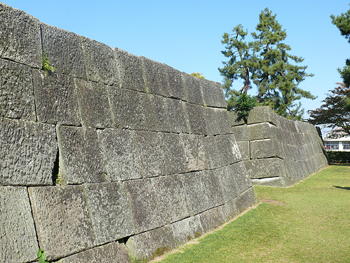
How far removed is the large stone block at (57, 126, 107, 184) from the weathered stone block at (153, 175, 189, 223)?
3.76 feet

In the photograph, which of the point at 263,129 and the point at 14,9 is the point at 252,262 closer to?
the point at 14,9

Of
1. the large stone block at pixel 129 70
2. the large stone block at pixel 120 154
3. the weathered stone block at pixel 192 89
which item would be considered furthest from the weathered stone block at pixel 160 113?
the weathered stone block at pixel 192 89

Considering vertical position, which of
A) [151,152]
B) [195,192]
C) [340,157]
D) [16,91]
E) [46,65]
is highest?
[46,65]

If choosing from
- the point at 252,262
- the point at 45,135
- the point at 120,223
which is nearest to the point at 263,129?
the point at 252,262

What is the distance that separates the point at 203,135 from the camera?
281 inches

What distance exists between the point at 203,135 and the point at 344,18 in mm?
15084

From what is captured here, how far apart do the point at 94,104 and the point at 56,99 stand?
0.60 metres

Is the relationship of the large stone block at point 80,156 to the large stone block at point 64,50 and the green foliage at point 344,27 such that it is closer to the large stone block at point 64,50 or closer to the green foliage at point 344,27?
the large stone block at point 64,50

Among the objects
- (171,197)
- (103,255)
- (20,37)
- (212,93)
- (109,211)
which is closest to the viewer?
(20,37)

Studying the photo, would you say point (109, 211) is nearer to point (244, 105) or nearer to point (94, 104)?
point (94, 104)

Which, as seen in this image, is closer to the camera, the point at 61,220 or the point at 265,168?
the point at 61,220

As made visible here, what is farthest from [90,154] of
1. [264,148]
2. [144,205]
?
[264,148]

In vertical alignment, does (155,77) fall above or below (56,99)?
above

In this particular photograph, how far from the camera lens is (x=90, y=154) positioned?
14.0ft
